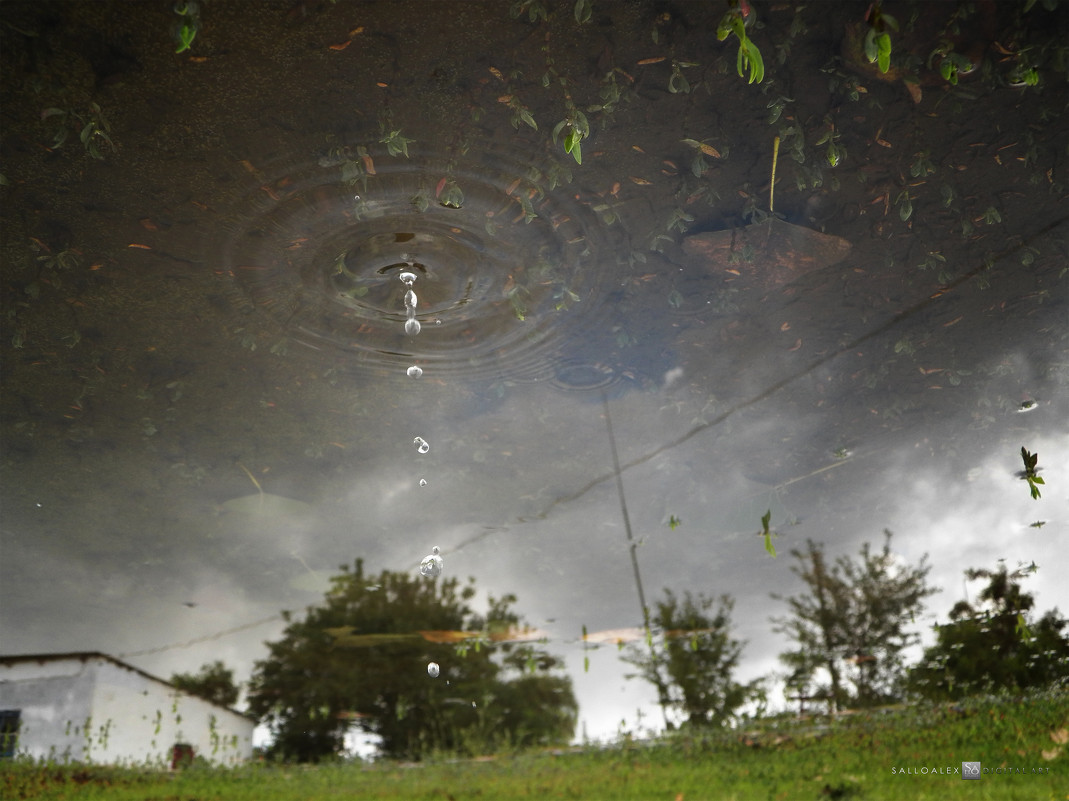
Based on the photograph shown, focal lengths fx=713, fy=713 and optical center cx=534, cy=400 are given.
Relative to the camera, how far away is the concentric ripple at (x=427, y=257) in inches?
124

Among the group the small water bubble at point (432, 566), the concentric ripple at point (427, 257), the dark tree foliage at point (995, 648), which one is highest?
the concentric ripple at point (427, 257)

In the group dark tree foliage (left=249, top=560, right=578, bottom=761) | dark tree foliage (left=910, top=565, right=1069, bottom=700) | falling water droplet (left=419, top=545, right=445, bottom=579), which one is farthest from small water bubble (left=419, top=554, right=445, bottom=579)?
dark tree foliage (left=910, top=565, right=1069, bottom=700)

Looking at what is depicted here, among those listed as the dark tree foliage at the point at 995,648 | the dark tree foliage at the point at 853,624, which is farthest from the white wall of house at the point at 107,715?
the dark tree foliage at the point at 995,648

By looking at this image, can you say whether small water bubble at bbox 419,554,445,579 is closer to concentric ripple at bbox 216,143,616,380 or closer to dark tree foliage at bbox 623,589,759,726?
dark tree foliage at bbox 623,589,759,726

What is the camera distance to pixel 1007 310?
4.03 meters

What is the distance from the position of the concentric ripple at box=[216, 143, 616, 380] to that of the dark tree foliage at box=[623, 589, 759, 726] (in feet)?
10.4

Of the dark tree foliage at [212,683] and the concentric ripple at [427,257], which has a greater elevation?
the concentric ripple at [427,257]

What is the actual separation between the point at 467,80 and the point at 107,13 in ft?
4.20

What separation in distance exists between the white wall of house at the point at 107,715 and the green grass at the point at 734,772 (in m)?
0.28

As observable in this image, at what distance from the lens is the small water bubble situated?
595cm

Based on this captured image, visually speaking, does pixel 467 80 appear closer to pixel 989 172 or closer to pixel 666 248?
pixel 666 248

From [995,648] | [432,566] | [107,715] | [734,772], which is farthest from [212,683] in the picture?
[995,648]

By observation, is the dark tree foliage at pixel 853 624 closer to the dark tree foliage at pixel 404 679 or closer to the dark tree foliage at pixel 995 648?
the dark tree foliage at pixel 995 648

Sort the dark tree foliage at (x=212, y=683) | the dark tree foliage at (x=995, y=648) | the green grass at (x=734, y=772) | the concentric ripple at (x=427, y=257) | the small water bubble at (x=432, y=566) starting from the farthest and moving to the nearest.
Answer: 1. the dark tree foliage at (x=212, y=683)
2. the small water bubble at (x=432, y=566)
3. the dark tree foliage at (x=995, y=648)
4. the green grass at (x=734, y=772)
5. the concentric ripple at (x=427, y=257)
